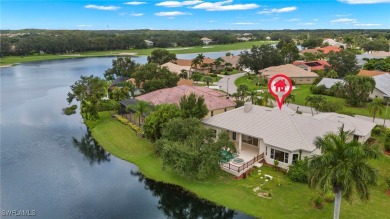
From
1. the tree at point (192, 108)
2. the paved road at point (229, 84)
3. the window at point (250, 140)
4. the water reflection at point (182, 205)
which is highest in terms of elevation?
the tree at point (192, 108)

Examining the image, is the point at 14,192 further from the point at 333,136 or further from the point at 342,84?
the point at 342,84

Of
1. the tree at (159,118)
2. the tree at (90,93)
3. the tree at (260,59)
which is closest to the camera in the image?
the tree at (159,118)

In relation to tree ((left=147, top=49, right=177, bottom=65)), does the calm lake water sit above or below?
below

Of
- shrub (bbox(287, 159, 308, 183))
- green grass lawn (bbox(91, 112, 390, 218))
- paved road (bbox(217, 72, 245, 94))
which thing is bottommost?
green grass lawn (bbox(91, 112, 390, 218))

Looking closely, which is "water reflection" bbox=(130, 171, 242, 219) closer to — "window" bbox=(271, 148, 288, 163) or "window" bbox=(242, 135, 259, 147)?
"window" bbox=(271, 148, 288, 163)

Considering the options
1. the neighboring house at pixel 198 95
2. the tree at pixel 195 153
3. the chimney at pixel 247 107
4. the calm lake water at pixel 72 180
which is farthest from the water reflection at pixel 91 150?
the chimney at pixel 247 107

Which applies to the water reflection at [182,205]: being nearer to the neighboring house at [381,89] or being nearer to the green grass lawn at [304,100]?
the green grass lawn at [304,100]

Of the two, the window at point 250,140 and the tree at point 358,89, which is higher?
the tree at point 358,89

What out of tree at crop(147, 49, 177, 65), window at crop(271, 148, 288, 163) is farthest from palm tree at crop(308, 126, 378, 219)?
tree at crop(147, 49, 177, 65)
